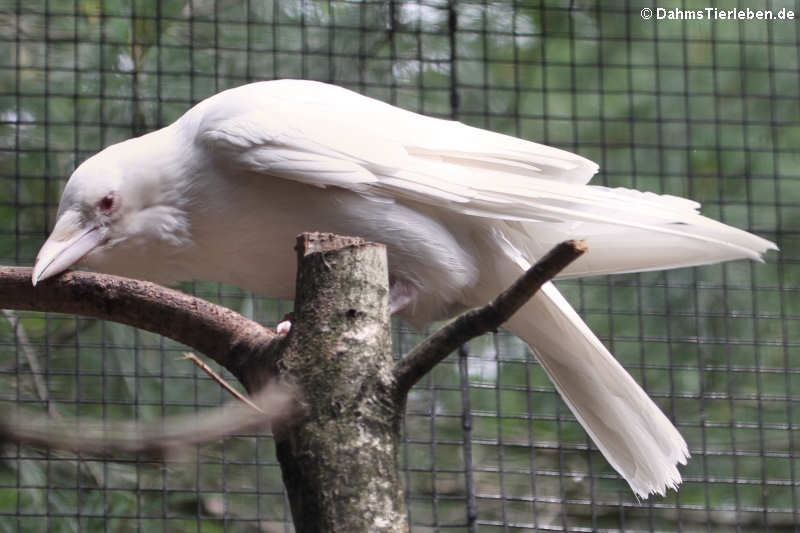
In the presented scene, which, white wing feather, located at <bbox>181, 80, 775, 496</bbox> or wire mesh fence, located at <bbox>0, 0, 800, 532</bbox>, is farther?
wire mesh fence, located at <bbox>0, 0, 800, 532</bbox>

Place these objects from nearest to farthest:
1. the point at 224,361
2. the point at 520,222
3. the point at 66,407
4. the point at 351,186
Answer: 1. the point at 224,361
2. the point at 351,186
3. the point at 520,222
4. the point at 66,407

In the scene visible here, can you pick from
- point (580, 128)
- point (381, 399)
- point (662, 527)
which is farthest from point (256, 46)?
point (381, 399)

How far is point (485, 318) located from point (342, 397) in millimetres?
189

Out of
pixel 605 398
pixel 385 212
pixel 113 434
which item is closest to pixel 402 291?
pixel 385 212

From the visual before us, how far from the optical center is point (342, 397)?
1.15 m

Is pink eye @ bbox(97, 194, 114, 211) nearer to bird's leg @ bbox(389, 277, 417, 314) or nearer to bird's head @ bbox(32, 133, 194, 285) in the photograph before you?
bird's head @ bbox(32, 133, 194, 285)

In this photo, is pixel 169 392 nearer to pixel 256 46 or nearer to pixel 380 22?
pixel 256 46

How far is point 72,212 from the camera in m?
1.72

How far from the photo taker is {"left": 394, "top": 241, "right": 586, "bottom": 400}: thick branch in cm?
104

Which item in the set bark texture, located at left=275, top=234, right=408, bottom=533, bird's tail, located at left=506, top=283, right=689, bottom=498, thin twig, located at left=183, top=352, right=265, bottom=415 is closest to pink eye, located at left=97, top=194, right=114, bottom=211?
thin twig, located at left=183, top=352, right=265, bottom=415

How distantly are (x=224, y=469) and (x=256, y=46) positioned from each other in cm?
133

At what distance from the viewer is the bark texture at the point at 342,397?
110 cm

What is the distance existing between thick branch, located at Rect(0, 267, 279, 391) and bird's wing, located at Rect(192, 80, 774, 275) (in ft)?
1.01

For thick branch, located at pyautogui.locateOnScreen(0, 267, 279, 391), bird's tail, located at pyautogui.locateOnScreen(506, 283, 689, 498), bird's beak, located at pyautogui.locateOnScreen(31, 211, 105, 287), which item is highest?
bird's beak, located at pyautogui.locateOnScreen(31, 211, 105, 287)
